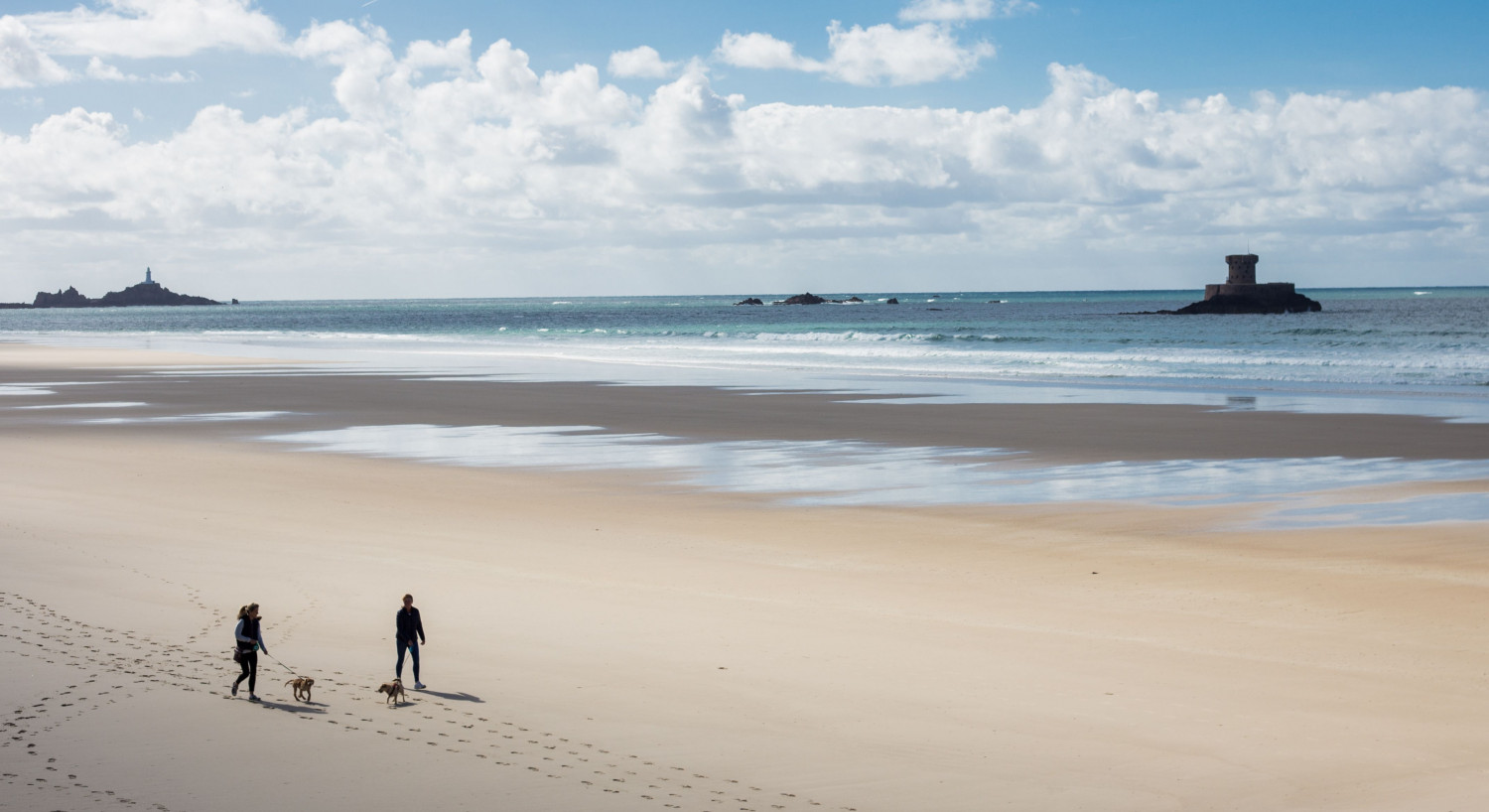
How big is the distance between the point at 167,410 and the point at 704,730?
80.8 feet

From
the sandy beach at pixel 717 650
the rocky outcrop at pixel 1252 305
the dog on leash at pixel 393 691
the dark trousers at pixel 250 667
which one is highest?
the rocky outcrop at pixel 1252 305

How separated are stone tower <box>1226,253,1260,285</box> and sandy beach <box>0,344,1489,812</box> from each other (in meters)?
105

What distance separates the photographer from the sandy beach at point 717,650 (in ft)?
20.1

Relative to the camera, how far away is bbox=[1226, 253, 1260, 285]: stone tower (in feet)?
371

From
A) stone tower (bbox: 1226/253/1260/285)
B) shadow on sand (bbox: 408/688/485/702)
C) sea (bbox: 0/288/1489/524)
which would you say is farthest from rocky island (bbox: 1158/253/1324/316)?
shadow on sand (bbox: 408/688/485/702)

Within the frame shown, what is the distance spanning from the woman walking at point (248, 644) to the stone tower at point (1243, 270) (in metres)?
117

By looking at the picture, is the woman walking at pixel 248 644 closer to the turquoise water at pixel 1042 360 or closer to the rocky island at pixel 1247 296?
the turquoise water at pixel 1042 360

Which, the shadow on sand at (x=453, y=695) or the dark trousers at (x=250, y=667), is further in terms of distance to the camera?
the shadow on sand at (x=453, y=695)

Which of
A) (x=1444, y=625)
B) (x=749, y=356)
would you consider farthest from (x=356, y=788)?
(x=749, y=356)

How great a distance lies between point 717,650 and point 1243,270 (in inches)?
4578

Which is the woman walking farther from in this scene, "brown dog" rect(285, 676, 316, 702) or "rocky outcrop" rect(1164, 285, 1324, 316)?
"rocky outcrop" rect(1164, 285, 1324, 316)

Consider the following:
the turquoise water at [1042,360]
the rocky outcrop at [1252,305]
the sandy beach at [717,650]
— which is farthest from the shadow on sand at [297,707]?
the rocky outcrop at [1252,305]

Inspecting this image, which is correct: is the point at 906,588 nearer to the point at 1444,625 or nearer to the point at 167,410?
the point at 1444,625

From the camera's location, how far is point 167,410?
27.7m
